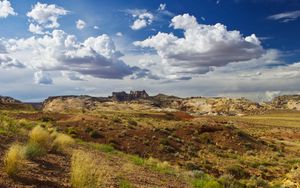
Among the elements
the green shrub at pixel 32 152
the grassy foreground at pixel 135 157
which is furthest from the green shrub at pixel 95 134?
the green shrub at pixel 32 152

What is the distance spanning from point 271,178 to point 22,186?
24945mm

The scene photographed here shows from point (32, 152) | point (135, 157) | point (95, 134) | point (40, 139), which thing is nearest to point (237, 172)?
point (135, 157)

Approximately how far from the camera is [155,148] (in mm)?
36250

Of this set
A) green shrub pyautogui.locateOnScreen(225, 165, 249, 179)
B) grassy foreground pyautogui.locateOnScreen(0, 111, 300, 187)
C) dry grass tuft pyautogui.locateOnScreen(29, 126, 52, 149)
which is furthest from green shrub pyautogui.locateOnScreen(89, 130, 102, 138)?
dry grass tuft pyautogui.locateOnScreen(29, 126, 52, 149)

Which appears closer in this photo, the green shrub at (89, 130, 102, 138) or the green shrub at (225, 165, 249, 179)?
the green shrub at (225, 165, 249, 179)

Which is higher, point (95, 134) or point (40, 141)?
point (40, 141)

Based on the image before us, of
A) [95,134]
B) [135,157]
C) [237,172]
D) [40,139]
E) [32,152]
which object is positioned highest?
[40,139]

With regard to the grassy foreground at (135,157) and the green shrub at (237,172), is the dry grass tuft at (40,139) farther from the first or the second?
the green shrub at (237,172)

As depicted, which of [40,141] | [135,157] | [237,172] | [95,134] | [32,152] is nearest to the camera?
[32,152]

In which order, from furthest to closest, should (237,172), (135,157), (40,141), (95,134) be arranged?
(95,134)
(237,172)
(135,157)
(40,141)

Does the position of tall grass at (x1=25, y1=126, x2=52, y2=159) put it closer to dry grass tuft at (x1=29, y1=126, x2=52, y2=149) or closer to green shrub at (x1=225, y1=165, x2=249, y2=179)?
dry grass tuft at (x1=29, y1=126, x2=52, y2=149)

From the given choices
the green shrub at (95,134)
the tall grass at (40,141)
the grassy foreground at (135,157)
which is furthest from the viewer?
the green shrub at (95,134)

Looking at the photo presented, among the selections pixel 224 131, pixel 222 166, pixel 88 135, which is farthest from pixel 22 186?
pixel 224 131

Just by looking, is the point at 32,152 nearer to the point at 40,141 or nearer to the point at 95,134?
the point at 40,141
